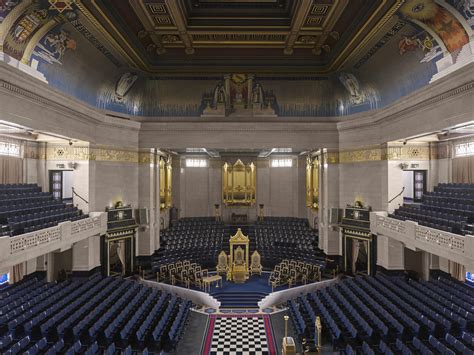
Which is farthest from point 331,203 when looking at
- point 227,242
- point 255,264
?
point 227,242

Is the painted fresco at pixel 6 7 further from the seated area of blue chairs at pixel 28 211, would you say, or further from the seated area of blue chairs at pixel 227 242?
the seated area of blue chairs at pixel 227 242

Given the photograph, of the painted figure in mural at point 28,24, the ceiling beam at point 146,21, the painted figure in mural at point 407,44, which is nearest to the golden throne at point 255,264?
the ceiling beam at point 146,21

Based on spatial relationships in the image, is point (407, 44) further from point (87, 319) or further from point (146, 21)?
point (87, 319)

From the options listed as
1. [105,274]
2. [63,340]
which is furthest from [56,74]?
[63,340]

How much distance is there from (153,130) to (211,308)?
1046 centimetres

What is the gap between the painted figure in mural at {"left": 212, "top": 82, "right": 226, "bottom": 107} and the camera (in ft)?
65.9

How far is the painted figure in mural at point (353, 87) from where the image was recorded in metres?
19.1

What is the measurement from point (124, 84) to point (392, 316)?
17199mm

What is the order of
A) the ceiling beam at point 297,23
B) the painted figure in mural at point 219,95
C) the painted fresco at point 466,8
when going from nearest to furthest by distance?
the painted fresco at point 466,8, the ceiling beam at point 297,23, the painted figure in mural at point 219,95

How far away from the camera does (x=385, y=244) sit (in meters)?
16.9

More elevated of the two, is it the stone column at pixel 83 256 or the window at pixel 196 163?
the window at pixel 196 163

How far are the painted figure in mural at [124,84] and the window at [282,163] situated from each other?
39.6ft

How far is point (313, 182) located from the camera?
22.5 metres

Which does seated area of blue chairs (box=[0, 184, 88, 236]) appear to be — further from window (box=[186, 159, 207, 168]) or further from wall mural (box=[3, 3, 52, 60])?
window (box=[186, 159, 207, 168])
